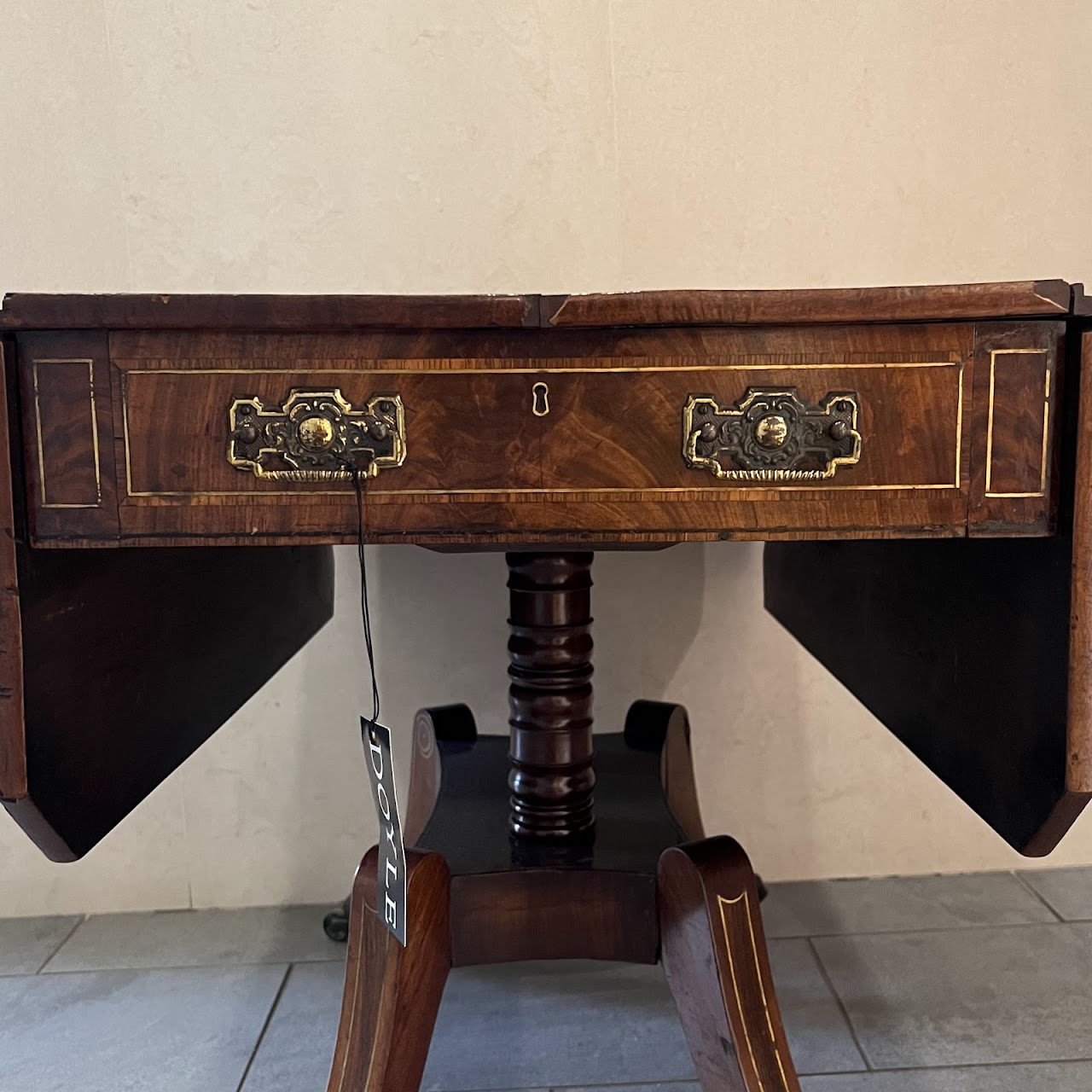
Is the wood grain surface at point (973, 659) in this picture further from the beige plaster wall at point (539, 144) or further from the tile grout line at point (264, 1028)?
the tile grout line at point (264, 1028)

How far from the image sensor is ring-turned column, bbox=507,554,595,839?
99cm

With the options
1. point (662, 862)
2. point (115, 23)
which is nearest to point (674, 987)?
point (662, 862)

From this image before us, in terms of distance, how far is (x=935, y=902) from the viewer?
1368mm

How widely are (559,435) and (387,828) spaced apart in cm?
31

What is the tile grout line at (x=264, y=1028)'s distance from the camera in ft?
3.34

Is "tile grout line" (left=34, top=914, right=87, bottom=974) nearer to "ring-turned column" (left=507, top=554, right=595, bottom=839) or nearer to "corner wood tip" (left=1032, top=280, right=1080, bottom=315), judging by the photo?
"ring-turned column" (left=507, top=554, right=595, bottom=839)

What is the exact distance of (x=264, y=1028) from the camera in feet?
3.64

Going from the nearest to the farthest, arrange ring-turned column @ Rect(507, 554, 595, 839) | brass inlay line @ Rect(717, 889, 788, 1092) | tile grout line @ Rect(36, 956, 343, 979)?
brass inlay line @ Rect(717, 889, 788, 1092) < ring-turned column @ Rect(507, 554, 595, 839) < tile grout line @ Rect(36, 956, 343, 979)

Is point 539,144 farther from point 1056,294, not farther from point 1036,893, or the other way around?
point 1036,893

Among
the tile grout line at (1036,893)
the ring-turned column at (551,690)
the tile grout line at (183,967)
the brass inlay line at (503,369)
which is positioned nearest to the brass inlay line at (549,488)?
the brass inlay line at (503,369)

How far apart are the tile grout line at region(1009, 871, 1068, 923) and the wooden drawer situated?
906 millimetres

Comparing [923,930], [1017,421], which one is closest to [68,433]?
[1017,421]

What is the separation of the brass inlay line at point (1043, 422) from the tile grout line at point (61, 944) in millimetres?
1249

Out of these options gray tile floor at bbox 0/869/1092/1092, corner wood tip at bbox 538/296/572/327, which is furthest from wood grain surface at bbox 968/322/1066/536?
gray tile floor at bbox 0/869/1092/1092
